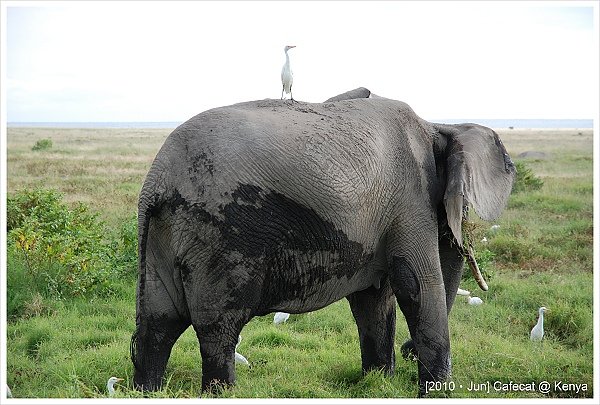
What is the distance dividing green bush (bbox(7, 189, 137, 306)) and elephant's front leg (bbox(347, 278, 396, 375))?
3.42 metres

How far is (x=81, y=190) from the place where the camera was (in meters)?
16.4

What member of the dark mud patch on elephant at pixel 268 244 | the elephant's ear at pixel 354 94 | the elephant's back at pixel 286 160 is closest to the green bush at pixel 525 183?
the elephant's ear at pixel 354 94

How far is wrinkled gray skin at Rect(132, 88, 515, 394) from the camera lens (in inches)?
175

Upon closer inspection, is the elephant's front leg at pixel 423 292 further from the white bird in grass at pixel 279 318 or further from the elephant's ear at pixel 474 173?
the white bird in grass at pixel 279 318

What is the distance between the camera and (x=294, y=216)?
179 inches

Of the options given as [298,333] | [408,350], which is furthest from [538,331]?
[298,333]

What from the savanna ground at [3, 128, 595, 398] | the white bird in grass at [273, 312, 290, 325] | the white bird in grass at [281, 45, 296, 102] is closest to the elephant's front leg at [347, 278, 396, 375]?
the savanna ground at [3, 128, 595, 398]

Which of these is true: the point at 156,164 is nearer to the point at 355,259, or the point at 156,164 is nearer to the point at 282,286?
the point at 282,286

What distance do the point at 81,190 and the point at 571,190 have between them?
1118 centimetres

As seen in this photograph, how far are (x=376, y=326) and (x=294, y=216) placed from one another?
1645mm

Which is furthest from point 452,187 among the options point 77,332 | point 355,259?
point 77,332

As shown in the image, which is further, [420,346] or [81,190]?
[81,190]

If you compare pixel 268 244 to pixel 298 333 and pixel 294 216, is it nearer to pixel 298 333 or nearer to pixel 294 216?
pixel 294 216

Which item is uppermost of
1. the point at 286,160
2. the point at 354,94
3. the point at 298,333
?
the point at 354,94
